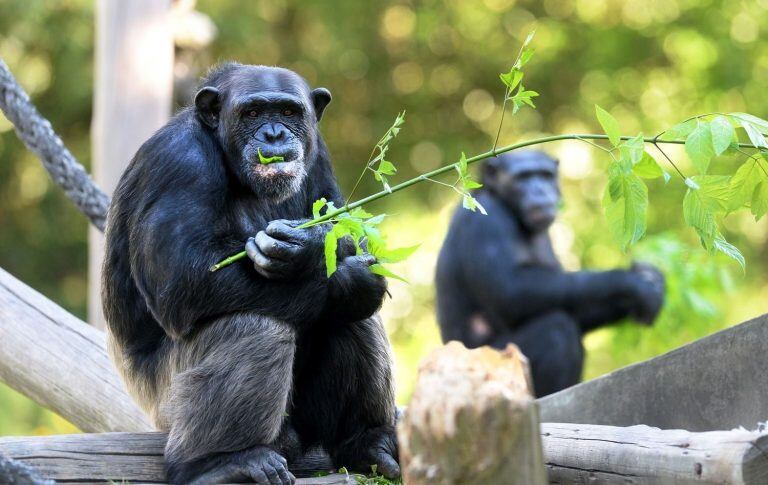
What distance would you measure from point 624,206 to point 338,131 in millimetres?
10704

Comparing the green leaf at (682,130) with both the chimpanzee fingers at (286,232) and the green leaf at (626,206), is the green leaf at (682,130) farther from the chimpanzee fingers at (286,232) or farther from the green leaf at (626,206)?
the chimpanzee fingers at (286,232)

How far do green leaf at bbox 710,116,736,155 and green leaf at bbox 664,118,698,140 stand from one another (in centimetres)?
9

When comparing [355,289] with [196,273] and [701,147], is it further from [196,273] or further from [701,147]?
[701,147]

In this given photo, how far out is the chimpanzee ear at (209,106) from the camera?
14.4 ft

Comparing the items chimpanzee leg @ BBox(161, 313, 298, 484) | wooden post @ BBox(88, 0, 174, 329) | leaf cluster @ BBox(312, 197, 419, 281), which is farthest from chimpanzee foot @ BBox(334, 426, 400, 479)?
wooden post @ BBox(88, 0, 174, 329)

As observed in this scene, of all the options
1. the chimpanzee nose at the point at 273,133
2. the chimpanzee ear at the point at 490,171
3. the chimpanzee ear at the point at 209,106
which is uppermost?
the chimpanzee ear at the point at 490,171

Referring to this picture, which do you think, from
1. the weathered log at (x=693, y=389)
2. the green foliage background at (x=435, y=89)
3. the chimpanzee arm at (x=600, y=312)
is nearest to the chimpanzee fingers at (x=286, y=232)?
the weathered log at (x=693, y=389)

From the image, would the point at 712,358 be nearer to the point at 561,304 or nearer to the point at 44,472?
the point at 44,472

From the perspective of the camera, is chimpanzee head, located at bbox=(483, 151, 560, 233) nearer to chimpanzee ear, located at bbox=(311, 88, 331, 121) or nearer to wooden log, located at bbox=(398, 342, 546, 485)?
chimpanzee ear, located at bbox=(311, 88, 331, 121)

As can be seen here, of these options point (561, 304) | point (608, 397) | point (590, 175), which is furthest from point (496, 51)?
point (608, 397)

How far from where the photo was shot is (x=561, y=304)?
8.93 metres

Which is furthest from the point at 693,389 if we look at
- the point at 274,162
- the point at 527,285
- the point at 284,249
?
the point at 527,285

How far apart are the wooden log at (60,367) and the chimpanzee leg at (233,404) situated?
3.96ft

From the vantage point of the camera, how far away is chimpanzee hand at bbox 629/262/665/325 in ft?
29.1
